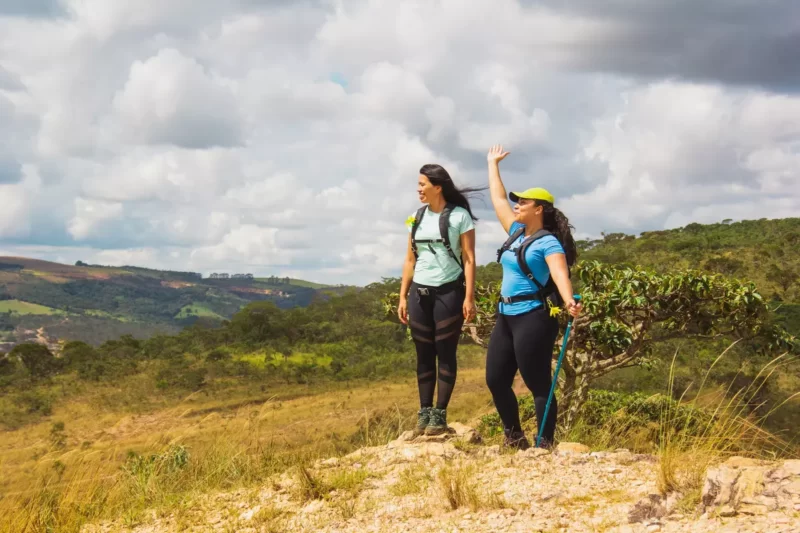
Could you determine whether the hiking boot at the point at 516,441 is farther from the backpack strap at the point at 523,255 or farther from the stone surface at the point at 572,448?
the backpack strap at the point at 523,255

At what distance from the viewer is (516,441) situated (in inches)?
159

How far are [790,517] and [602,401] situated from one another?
6.81 meters

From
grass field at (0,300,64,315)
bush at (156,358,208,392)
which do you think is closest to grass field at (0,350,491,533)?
bush at (156,358,208,392)

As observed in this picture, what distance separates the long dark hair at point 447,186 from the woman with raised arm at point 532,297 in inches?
19.9

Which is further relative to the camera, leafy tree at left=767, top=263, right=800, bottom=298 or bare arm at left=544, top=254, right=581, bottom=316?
leafy tree at left=767, top=263, right=800, bottom=298

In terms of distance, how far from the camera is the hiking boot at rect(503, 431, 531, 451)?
4.04 meters

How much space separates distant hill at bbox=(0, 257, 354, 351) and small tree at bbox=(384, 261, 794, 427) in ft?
341

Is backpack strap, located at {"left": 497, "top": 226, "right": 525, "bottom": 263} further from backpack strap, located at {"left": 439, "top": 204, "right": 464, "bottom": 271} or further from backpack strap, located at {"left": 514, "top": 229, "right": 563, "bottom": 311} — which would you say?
backpack strap, located at {"left": 439, "top": 204, "right": 464, "bottom": 271}

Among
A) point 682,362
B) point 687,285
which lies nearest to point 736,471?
point 687,285

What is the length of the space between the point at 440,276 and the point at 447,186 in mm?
574

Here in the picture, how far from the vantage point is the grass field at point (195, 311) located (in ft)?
490

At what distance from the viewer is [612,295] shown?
6430 mm

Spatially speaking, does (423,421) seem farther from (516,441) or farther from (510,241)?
(510,241)

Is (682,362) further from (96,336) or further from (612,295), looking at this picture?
(96,336)
